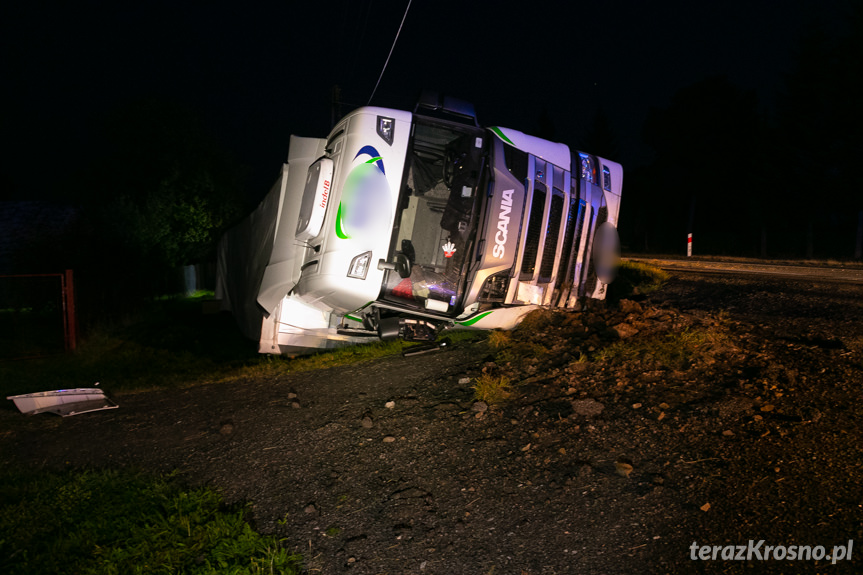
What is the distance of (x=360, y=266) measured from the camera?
492 centimetres

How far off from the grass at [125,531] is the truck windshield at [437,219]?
244 centimetres

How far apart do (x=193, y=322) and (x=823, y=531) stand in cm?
1226

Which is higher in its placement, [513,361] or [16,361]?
[513,361]

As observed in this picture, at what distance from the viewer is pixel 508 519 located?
3223 millimetres

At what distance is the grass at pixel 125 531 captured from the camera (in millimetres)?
3119

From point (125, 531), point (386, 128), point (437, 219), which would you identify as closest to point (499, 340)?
point (437, 219)

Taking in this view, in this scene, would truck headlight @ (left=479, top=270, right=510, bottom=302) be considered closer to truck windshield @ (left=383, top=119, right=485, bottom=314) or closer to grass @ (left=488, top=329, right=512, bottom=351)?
truck windshield @ (left=383, top=119, right=485, bottom=314)

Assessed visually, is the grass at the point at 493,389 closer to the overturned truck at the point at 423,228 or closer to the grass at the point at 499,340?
the overturned truck at the point at 423,228

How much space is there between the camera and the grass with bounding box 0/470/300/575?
3.12 meters

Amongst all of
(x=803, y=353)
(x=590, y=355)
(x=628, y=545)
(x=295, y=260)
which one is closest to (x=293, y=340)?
(x=295, y=260)

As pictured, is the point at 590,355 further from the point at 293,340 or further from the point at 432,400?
the point at 293,340
